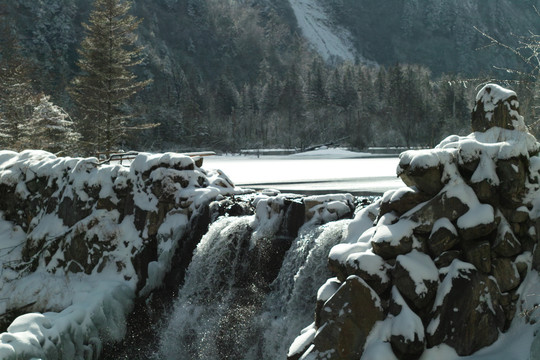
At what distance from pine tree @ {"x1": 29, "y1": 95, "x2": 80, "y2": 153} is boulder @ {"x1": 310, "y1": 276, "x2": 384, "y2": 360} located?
19058mm

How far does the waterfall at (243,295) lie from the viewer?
888cm

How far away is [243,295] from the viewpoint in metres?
10.1

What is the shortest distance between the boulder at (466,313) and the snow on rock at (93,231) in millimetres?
6598

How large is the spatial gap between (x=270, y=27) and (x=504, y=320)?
176 m

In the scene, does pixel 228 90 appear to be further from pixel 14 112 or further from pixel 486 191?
pixel 486 191

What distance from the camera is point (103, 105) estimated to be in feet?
88.9

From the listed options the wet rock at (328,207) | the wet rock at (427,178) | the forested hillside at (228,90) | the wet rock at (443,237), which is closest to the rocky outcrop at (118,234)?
the wet rock at (328,207)

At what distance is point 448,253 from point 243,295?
4824 millimetres

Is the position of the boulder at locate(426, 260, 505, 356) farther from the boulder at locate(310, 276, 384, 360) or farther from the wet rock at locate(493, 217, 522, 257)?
the boulder at locate(310, 276, 384, 360)

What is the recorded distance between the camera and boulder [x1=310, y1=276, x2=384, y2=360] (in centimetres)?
599

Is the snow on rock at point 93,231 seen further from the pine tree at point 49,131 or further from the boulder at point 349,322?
the pine tree at point 49,131

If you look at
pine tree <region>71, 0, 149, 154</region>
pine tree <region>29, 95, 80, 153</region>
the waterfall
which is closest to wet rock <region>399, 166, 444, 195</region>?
the waterfall

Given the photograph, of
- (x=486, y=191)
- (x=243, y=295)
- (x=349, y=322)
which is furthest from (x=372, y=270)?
(x=243, y=295)

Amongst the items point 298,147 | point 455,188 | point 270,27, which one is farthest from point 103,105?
point 270,27
